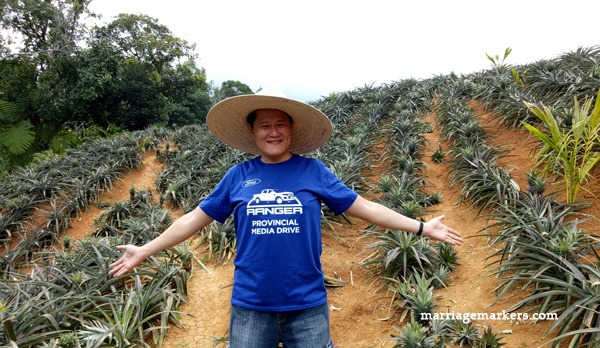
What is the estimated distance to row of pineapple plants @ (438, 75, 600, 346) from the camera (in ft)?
6.86

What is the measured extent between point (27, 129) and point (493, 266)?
1570 cm

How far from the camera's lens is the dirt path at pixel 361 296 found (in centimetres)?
266

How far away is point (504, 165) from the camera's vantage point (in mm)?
4477

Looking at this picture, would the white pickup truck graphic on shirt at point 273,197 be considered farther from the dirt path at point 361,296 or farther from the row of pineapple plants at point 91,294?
the row of pineapple plants at point 91,294

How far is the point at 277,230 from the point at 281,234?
0.09ft

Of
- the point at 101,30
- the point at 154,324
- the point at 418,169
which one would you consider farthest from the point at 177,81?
the point at 154,324

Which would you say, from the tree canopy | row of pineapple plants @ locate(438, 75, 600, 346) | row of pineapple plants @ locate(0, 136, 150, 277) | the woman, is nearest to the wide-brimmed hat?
the woman

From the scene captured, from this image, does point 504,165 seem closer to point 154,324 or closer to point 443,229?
point 443,229

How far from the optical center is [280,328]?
1.69m

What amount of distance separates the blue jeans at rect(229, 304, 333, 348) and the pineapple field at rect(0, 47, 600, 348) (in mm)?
651

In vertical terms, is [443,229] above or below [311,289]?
above

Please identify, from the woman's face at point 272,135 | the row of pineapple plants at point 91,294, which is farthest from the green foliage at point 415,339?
the row of pineapple plants at point 91,294

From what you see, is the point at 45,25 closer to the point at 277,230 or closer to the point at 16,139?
the point at 16,139

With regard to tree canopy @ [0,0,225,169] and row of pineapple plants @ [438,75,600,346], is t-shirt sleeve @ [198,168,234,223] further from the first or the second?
tree canopy @ [0,0,225,169]
